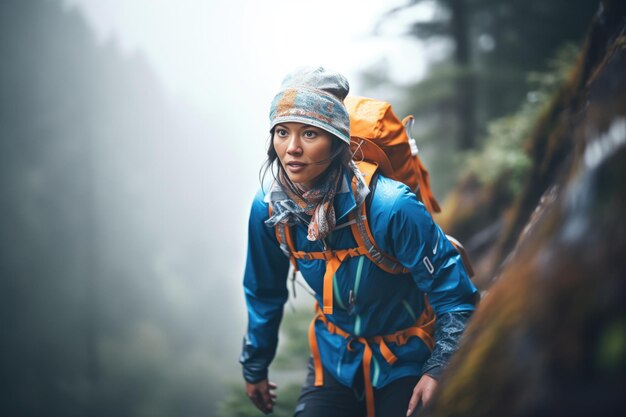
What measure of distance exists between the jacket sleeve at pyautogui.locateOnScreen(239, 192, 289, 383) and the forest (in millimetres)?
1354

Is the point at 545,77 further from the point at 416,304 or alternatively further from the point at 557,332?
the point at 557,332

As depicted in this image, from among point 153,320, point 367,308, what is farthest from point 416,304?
point 153,320

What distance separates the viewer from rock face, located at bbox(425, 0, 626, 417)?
0.86 meters

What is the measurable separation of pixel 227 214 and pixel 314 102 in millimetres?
56197

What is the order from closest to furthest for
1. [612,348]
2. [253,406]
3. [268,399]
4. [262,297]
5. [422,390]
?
[612,348] → [422,390] → [262,297] → [268,399] → [253,406]

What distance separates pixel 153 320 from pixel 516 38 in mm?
37669

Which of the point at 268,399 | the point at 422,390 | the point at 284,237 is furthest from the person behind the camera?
the point at 268,399

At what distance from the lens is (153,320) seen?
38.8m

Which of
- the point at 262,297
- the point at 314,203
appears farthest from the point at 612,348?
the point at 262,297

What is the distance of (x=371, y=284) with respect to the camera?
2.29 metres

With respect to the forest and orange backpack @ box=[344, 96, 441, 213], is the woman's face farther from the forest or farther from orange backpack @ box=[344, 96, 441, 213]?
the forest

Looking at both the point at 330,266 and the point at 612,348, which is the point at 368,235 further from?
the point at 612,348

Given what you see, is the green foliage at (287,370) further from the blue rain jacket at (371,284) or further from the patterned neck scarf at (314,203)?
the patterned neck scarf at (314,203)

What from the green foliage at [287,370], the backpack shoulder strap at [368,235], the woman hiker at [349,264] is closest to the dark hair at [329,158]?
the woman hiker at [349,264]
